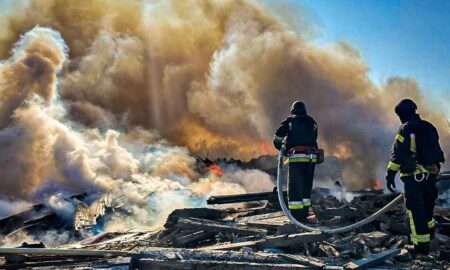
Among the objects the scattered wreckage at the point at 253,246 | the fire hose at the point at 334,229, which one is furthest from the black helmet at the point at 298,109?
the scattered wreckage at the point at 253,246

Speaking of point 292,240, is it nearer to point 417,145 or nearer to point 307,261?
point 307,261

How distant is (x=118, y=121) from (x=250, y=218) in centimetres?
2327

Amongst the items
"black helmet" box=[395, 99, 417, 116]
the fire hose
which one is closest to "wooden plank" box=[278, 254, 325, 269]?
the fire hose

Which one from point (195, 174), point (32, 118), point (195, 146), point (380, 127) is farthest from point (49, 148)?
point (380, 127)

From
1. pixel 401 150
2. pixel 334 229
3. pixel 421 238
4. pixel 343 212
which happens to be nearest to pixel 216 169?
pixel 343 212

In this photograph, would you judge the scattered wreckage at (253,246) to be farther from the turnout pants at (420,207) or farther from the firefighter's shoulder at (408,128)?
the firefighter's shoulder at (408,128)

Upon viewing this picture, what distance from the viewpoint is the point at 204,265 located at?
3729 millimetres

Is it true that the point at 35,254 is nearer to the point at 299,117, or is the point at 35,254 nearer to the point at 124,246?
the point at 124,246

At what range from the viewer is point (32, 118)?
62.4 ft

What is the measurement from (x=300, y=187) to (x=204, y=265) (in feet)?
8.73

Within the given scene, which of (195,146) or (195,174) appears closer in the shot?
(195,174)

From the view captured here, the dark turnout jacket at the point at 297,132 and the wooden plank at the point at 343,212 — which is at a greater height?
the dark turnout jacket at the point at 297,132

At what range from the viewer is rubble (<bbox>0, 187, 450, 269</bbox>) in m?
3.78

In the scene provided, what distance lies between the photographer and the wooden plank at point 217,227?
5331mm
